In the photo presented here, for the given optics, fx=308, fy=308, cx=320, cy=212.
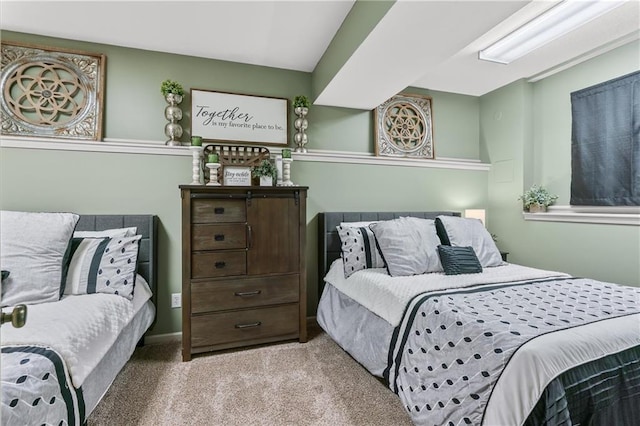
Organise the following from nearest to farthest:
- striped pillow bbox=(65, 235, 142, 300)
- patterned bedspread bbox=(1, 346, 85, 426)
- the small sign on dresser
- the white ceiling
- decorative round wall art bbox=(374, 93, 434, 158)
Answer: patterned bedspread bbox=(1, 346, 85, 426), the white ceiling, striped pillow bbox=(65, 235, 142, 300), the small sign on dresser, decorative round wall art bbox=(374, 93, 434, 158)

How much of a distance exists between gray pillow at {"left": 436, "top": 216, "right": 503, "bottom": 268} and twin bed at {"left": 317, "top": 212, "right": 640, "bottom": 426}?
0.04 feet

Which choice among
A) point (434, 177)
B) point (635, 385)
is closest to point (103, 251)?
point (635, 385)

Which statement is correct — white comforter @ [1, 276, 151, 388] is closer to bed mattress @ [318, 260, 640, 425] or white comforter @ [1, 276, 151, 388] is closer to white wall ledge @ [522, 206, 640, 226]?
bed mattress @ [318, 260, 640, 425]

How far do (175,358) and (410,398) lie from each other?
1684 mm

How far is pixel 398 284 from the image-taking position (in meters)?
1.98

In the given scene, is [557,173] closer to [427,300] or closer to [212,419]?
[427,300]

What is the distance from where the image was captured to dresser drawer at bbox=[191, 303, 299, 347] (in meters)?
2.25

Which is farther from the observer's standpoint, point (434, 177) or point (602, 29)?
point (434, 177)

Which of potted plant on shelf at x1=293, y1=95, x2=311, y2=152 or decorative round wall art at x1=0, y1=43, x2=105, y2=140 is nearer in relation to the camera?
decorative round wall art at x1=0, y1=43, x2=105, y2=140

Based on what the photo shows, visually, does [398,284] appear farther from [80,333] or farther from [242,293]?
[80,333]

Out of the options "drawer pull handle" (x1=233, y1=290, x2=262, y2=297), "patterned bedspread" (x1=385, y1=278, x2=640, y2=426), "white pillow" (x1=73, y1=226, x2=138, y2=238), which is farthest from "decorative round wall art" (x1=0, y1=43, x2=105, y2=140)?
"patterned bedspread" (x1=385, y1=278, x2=640, y2=426)

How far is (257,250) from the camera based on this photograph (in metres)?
2.39

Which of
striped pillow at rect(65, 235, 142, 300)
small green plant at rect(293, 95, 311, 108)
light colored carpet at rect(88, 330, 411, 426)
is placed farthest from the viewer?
small green plant at rect(293, 95, 311, 108)

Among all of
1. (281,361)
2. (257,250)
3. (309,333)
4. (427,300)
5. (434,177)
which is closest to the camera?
(427,300)
